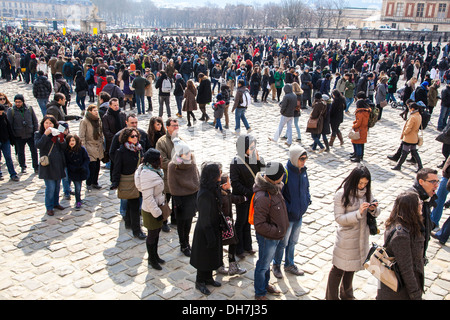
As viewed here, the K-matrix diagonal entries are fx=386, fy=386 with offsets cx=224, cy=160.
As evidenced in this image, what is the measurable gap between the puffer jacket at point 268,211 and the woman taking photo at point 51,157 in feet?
13.3

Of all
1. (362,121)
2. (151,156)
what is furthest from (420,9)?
(151,156)

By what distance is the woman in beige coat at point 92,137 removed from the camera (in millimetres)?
7562

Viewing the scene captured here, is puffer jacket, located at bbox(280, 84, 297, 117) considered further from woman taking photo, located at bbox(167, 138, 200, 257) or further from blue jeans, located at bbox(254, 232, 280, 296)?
blue jeans, located at bbox(254, 232, 280, 296)

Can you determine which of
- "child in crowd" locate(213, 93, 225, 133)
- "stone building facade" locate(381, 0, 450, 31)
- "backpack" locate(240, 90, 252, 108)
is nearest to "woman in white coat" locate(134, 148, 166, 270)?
"backpack" locate(240, 90, 252, 108)

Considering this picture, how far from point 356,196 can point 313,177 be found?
185 inches

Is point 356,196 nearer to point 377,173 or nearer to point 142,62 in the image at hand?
point 377,173

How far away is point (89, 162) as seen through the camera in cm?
746

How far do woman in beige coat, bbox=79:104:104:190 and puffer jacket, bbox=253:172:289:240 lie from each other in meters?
4.54

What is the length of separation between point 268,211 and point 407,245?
1.40 m

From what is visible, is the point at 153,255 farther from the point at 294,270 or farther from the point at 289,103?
the point at 289,103

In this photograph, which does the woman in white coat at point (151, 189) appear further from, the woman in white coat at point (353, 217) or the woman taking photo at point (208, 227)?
the woman in white coat at point (353, 217)

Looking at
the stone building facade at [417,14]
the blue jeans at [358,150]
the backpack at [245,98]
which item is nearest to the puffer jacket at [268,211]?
the blue jeans at [358,150]

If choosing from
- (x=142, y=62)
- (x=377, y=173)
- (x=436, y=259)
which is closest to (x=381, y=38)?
(x=142, y=62)

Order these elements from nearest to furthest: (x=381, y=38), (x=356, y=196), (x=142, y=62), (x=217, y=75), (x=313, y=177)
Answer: (x=356, y=196) → (x=313, y=177) → (x=217, y=75) → (x=142, y=62) → (x=381, y=38)
